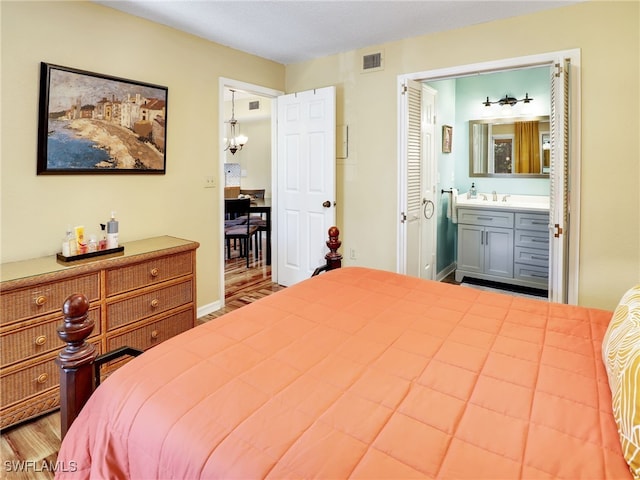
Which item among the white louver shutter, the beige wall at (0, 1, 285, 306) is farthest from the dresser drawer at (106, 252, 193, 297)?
the white louver shutter

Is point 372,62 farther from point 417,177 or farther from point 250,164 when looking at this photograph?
point 250,164

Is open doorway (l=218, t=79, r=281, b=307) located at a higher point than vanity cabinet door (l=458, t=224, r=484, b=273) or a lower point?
higher

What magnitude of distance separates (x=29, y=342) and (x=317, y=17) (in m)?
2.89

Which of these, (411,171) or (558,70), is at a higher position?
(558,70)

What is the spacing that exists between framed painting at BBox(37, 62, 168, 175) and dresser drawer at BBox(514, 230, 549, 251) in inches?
145

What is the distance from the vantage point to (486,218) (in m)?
4.50

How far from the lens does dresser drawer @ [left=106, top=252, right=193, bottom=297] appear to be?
2477 mm

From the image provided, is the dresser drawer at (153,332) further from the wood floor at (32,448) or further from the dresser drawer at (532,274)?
the dresser drawer at (532,274)

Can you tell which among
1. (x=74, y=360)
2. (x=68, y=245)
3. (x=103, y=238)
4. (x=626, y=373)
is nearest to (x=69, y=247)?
(x=68, y=245)

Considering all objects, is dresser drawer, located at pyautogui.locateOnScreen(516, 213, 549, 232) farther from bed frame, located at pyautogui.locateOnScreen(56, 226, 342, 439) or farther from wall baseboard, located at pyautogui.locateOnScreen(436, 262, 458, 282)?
bed frame, located at pyautogui.locateOnScreen(56, 226, 342, 439)

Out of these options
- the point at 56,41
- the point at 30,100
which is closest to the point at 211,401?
the point at 30,100

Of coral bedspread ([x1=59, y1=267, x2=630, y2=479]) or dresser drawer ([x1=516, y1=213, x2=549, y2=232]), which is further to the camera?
dresser drawer ([x1=516, y1=213, x2=549, y2=232])

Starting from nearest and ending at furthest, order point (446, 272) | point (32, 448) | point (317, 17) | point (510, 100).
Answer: point (32, 448) < point (317, 17) < point (510, 100) < point (446, 272)

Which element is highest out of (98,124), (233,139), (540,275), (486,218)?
(233,139)
